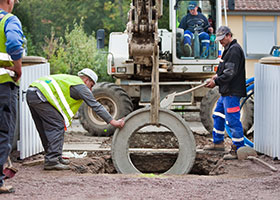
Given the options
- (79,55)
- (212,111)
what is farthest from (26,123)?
(79,55)

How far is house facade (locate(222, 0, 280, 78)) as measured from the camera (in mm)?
21766

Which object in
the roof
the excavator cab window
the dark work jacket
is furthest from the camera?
the roof

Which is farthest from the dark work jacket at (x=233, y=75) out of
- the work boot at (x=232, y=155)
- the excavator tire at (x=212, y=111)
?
the excavator tire at (x=212, y=111)

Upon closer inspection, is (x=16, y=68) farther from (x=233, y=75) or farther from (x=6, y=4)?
(x=233, y=75)

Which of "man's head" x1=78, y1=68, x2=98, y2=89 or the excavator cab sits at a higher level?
the excavator cab

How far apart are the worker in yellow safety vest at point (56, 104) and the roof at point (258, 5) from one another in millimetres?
15613

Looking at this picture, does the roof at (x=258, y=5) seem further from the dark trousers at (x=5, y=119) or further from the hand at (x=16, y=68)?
the dark trousers at (x=5, y=119)

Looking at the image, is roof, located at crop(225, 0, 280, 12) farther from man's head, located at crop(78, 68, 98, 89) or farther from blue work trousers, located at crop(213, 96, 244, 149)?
man's head, located at crop(78, 68, 98, 89)

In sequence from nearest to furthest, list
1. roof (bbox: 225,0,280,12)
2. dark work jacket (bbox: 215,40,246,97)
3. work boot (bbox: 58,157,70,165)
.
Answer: work boot (bbox: 58,157,70,165), dark work jacket (bbox: 215,40,246,97), roof (bbox: 225,0,280,12)

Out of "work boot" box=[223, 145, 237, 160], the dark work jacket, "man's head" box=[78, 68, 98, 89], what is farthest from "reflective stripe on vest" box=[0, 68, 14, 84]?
"work boot" box=[223, 145, 237, 160]

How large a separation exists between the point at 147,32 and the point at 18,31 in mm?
2478

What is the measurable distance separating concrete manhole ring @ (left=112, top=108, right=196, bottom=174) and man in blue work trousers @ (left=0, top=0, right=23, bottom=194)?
6.85 ft

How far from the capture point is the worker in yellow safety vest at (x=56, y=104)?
693 cm

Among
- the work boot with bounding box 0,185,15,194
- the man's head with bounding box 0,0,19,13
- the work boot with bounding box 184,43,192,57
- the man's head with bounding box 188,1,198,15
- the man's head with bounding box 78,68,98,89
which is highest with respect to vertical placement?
the man's head with bounding box 188,1,198,15
